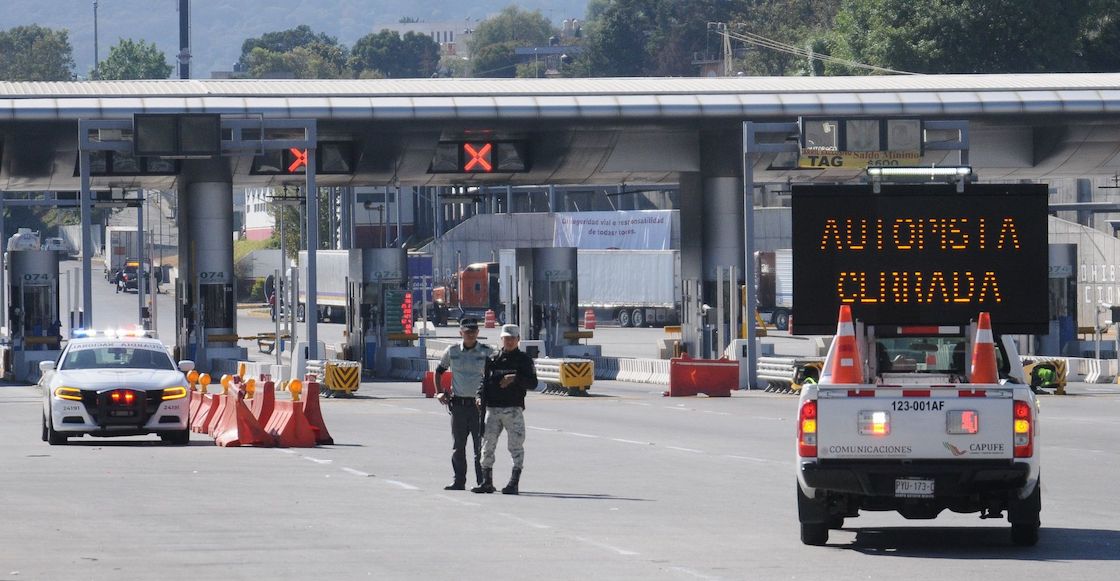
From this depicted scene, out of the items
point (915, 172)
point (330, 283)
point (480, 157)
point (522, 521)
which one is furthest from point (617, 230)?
point (915, 172)

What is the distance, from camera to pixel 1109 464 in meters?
21.6

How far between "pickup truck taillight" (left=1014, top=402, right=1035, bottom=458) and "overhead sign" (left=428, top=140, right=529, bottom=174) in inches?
1345

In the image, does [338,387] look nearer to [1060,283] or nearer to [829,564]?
[1060,283]

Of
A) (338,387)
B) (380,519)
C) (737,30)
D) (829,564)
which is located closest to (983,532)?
(829,564)

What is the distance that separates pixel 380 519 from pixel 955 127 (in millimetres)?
27601

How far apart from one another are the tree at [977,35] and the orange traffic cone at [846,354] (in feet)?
257

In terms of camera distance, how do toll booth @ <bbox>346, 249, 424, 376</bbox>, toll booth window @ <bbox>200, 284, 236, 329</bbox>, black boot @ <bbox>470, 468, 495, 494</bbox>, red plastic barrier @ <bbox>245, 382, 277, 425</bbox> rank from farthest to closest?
toll booth @ <bbox>346, 249, 424, 376</bbox> < toll booth window @ <bbox>200, 284, 236, 329</bbox> < red plastic barrier @ <bbox>245, 382, 277, 425</bbox> < black boot @ <bbox>470, 468, 495, 494</bbox>

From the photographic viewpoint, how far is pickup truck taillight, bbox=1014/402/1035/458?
1323cm

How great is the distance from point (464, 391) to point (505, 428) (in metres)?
0.61

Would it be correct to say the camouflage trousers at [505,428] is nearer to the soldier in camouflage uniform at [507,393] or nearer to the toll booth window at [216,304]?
the soldier in camouflage uniform at [507,393]

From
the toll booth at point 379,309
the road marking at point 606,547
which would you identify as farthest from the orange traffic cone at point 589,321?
the road marking at point 606,547

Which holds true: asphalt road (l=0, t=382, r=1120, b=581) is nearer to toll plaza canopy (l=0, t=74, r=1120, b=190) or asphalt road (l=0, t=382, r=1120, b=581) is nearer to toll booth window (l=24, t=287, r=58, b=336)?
toll plaza canopy (l=0, t=74, r=1120, b=190)

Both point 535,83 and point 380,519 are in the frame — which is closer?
point 380,519

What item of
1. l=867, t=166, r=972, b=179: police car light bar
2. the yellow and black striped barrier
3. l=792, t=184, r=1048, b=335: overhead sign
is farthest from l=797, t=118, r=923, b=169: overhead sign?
l=792, t=184, r=1048, b=335: overhead sign
